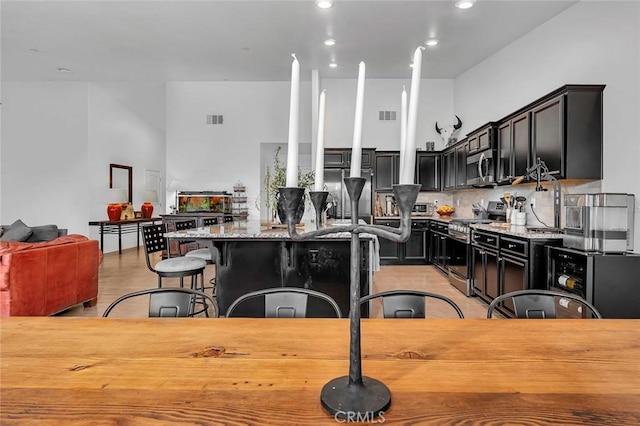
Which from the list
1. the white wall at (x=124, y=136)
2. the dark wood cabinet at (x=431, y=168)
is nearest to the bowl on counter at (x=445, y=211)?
the dark wood cabinet at (x=431, y=168)

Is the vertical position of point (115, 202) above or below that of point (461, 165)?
below

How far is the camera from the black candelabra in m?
0.67

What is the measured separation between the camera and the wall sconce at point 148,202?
8.88m

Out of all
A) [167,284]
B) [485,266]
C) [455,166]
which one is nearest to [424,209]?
[455,166]

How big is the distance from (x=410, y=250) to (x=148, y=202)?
641cm

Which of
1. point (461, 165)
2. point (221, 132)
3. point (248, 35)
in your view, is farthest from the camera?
point (221, 132)

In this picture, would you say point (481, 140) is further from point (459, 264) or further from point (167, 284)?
point (167, 284)

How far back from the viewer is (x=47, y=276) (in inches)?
131

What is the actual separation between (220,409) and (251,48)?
595 centimetres

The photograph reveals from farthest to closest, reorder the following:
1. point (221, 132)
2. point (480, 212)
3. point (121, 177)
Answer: point (121, 177) < point (221, 132) < point (480, 212)

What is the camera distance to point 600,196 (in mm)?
2797

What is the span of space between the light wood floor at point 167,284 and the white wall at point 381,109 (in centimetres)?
250

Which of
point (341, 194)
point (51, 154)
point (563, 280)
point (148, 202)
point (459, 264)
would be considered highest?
point (51, 154)

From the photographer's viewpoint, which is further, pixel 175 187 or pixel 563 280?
pixel 175 187
